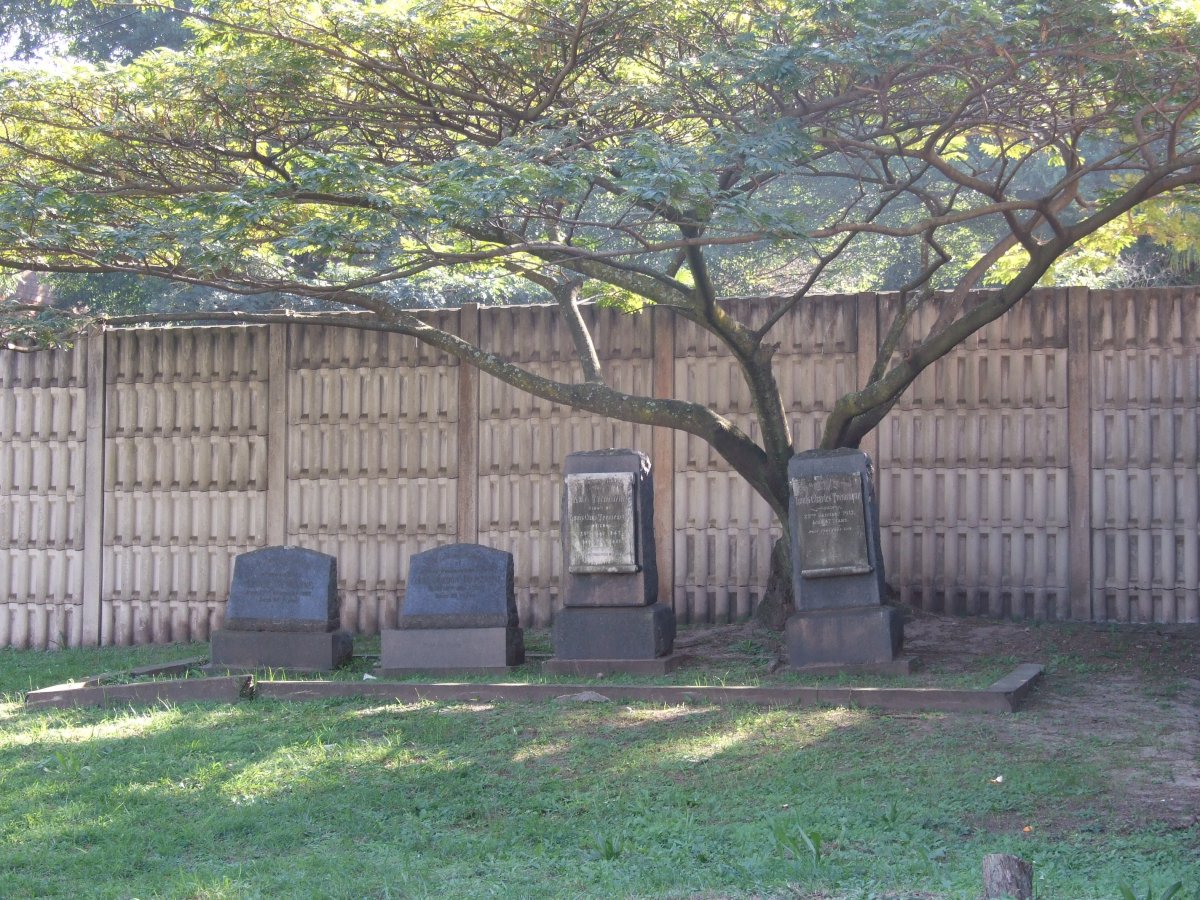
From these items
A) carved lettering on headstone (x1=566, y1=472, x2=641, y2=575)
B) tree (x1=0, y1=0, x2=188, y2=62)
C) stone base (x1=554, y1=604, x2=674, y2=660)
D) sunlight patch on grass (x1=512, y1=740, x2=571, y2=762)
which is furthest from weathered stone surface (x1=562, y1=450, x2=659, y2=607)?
tree (x1=0, y1=0, x2=188, y2=62)

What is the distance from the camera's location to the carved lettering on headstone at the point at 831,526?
932cm

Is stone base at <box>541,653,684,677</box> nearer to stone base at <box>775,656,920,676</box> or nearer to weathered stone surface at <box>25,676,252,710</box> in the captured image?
stone base at <box>775,656,920,676</box>

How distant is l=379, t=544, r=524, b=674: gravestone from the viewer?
32.3 feet

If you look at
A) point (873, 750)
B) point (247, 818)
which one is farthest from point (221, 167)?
point (873, 750)

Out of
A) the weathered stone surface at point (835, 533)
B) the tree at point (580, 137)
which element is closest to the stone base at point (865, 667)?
the weathered stone surface at point (835, 533)

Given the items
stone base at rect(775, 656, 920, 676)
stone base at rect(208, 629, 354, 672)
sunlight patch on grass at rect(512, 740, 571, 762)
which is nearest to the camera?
sunlight patch on grass at rect(512, 740, 571, 762)

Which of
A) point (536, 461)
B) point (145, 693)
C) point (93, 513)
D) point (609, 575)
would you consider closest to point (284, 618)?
point (145, 693)

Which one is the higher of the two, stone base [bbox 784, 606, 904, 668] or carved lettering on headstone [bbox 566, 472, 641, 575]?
carved lettering on headstone [bbox 566, 472, 641, 575]

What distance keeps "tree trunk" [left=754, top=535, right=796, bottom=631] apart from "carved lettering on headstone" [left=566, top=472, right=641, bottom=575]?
4.61ft

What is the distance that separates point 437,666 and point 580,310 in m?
3.88

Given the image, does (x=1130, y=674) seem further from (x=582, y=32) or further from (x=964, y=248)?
(x=964, y=248)

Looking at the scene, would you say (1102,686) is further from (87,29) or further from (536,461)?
(87,29)

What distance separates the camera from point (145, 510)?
42.3 feet

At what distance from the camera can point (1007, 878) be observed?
169 inches
